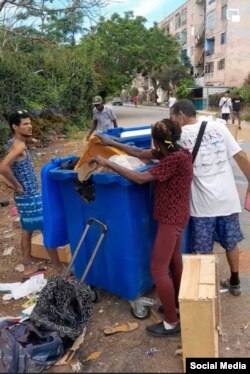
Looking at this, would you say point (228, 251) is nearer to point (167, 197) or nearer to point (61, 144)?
point (167, 197)

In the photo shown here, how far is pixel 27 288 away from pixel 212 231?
172 cm

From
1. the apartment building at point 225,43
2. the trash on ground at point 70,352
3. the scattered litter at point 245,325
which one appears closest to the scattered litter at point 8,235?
the trash on ground at point 70,352

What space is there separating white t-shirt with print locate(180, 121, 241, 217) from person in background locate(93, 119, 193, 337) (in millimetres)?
320

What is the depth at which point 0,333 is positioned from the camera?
260 centimetres

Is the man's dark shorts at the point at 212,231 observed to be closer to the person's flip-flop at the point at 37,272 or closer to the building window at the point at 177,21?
A: the person's flip-flop at the point at 37,272

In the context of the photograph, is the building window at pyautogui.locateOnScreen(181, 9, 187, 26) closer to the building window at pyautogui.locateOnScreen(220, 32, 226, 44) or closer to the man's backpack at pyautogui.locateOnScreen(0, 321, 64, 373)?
the building window at pyautogui.locateOnScreen(220, 32, 226, 44)

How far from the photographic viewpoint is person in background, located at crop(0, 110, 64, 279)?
3.47 m

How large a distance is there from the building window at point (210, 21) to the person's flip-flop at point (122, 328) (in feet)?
147

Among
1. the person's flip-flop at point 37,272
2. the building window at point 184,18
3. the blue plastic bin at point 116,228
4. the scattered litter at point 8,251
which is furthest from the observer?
the building window at point 184,18

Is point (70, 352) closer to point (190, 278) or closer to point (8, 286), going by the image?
point (190, 278)

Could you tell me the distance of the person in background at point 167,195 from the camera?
2520 millimetres

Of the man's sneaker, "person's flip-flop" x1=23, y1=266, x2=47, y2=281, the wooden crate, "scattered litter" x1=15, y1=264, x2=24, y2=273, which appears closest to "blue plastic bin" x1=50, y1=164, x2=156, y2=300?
the wooden crate

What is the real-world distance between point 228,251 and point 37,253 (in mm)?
2068

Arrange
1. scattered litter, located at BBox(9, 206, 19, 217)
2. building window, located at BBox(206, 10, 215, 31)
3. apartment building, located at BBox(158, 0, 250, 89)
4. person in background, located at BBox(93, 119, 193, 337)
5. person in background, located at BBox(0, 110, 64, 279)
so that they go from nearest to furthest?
person in background, located at BBox(93, 119, 193, 337)
person in background, located at BBox(0, 110, 64, 279)
scattered litter, located at BBox(9, 206, 19, 217)
apartment building, located at BBox(158, 0, 250, 89)
building window, located at BBox(206, 10, 215, 31)
